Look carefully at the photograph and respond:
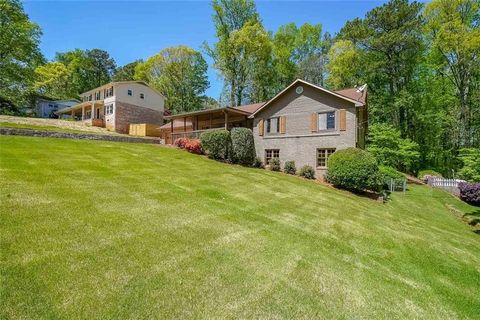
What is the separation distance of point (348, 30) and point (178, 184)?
3480 centimetres

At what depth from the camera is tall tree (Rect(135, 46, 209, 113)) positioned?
145ft

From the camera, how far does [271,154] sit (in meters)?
23.4

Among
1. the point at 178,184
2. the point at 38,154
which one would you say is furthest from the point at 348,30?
the point at 38,154

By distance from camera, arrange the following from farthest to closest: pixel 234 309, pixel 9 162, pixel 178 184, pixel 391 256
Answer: pixel 178 184, pixel 9 162, pixel 391 256, pixel 234 309

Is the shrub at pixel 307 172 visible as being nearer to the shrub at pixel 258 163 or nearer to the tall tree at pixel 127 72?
the shrub at pixel 258 163

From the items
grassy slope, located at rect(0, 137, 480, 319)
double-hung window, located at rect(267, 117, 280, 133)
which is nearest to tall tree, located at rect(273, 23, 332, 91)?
double-hung window, located at rect(267, 117, 280, 133)

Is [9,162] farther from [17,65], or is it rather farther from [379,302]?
[17,65]

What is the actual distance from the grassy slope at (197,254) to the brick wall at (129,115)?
24.8m

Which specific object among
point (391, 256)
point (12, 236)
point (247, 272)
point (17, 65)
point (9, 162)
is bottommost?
point (391, 256)

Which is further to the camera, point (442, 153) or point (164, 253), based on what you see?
point (442, 153)

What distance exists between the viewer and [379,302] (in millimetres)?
5266

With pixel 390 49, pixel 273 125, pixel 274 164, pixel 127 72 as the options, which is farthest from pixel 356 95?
pixel 127 72

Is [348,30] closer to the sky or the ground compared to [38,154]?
closer to the sky

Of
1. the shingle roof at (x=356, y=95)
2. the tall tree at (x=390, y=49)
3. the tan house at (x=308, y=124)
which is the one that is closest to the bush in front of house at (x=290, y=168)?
the tan house at (x=308, y=124)
